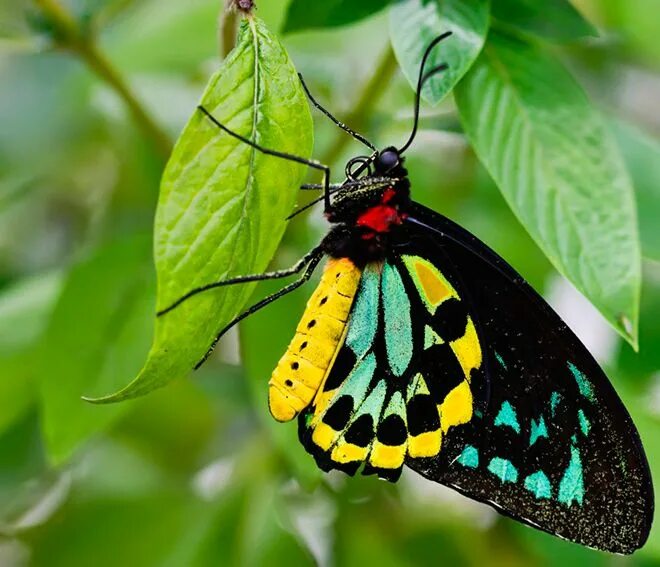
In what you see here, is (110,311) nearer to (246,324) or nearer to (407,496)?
(246,324)

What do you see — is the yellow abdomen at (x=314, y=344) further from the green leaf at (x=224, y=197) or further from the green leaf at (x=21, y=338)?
the green leaf at (x=21, y=338)

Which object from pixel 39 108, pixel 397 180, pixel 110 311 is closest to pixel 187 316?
pixel 397 180

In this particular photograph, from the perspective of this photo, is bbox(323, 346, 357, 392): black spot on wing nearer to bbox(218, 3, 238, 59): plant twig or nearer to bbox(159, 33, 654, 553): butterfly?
bbox(159, 33, 654, 553): butterfly

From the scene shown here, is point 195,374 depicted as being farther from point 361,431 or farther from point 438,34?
point 438,34

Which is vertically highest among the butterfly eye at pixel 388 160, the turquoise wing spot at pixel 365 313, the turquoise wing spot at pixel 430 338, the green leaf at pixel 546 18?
the green leaf at pixel 546 18

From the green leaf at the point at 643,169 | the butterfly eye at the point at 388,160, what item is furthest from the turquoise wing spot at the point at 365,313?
the green leaf at the point at 643,169

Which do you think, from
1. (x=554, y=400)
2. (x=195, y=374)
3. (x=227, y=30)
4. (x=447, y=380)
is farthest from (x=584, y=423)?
(x=195, y=374)

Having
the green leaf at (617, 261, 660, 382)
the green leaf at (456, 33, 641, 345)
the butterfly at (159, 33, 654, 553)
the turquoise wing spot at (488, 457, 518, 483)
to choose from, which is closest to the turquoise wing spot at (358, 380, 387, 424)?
the butterfly at (159, 33, 654, 553)
